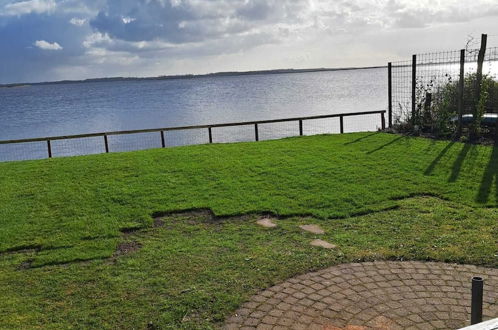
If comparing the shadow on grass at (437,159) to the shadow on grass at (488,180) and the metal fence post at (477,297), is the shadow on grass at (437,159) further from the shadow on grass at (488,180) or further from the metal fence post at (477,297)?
the metal fence post at (477,297)

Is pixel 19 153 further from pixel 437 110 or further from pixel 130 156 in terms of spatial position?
pixel 437 110

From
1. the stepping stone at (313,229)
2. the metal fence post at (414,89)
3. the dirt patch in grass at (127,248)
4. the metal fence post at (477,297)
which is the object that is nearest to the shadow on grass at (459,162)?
the metal fence post at (414,89)

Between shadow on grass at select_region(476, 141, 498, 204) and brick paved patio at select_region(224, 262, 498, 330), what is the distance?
2.76 metres

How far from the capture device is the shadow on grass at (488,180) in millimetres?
7212

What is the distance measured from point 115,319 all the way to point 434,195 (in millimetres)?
5534

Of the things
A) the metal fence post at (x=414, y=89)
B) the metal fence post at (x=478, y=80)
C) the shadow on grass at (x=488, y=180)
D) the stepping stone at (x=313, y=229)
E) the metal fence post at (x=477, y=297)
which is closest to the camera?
the metal fence post at (x=477, y=297)

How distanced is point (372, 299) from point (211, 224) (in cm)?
309

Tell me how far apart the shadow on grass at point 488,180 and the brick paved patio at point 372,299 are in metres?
2.76

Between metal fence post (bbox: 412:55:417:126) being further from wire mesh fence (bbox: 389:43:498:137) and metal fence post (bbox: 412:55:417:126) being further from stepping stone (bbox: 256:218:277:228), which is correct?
stepping stone (bbox: 256:218:277:228)

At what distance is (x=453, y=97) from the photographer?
13344mm

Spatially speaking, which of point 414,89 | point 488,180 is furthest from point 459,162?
point 414,89

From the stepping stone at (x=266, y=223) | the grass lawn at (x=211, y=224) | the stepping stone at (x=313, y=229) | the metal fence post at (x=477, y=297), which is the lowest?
the stepping stone at (x=313, y=229)

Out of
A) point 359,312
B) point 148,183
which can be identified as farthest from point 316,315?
point 148,183

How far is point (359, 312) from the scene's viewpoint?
4000 millimetres
